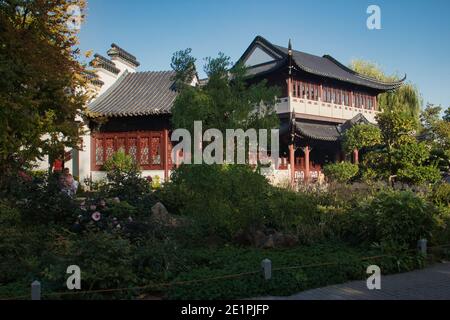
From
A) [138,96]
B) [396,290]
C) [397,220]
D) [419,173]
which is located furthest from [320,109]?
[396,290]

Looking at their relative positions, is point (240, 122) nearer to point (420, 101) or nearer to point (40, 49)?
point (40, 49)

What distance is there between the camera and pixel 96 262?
5.34m

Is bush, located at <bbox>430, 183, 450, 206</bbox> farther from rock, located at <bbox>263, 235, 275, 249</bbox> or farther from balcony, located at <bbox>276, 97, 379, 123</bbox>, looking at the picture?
balcony, located at <bbox>276, 97, 379, 123</bbox>

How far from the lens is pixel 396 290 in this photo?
5.64 metres

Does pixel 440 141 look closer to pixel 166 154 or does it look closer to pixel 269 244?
pixel 166 154

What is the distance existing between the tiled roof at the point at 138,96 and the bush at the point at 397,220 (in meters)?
12.6

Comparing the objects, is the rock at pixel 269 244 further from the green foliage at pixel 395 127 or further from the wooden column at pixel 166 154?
the green foliage at pixel 395 127

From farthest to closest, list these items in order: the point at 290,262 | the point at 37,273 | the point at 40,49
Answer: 1. the point at 40,49
2. the point at 290,262
3. the point at 37,273

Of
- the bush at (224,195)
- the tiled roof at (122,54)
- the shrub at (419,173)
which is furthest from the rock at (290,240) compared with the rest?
the tiled roof at (122,54)

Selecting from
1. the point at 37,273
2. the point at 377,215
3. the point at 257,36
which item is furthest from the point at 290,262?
the point at 257,36

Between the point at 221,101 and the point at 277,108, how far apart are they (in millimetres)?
15692
